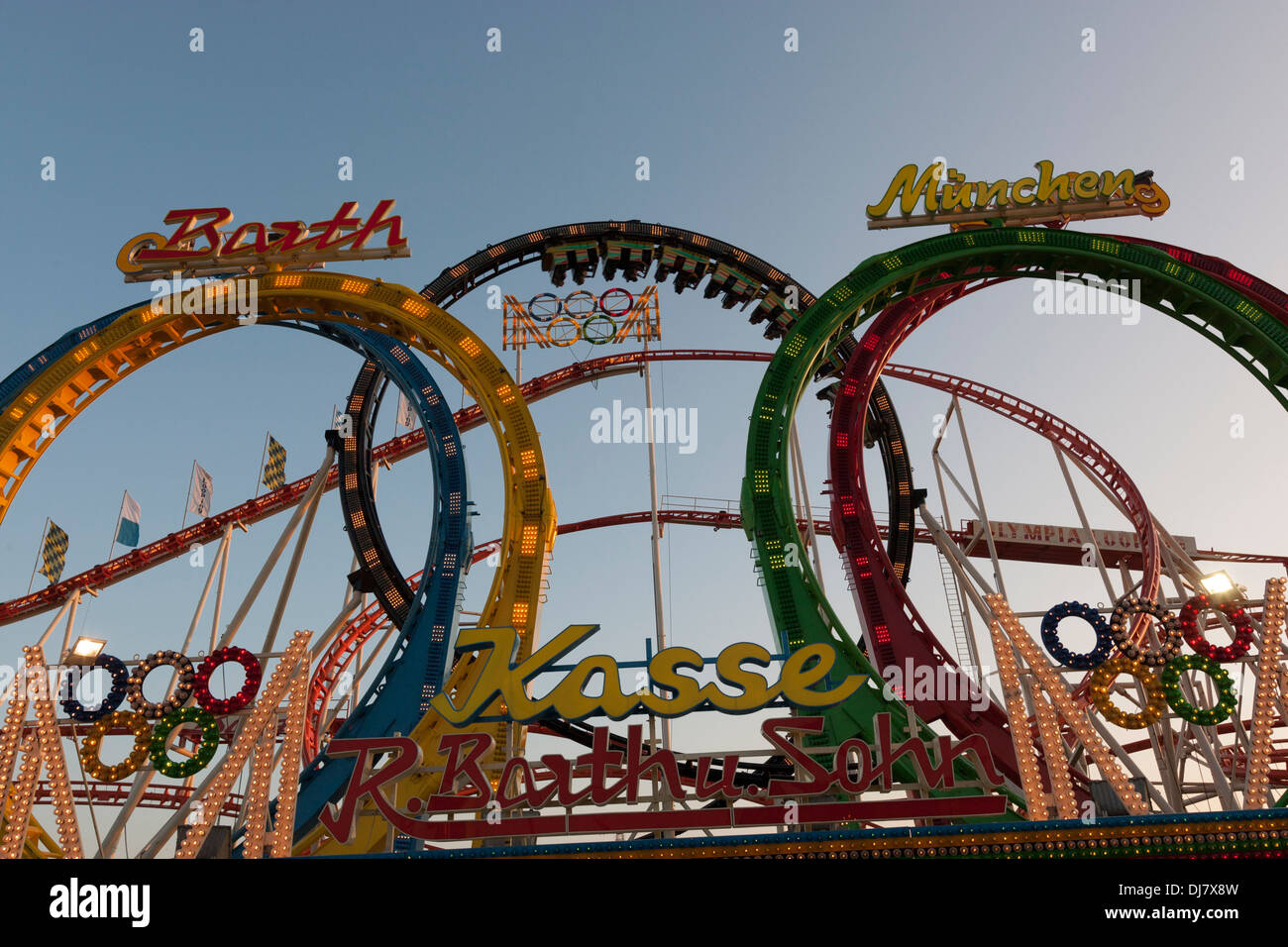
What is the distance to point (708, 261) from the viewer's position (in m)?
20.5

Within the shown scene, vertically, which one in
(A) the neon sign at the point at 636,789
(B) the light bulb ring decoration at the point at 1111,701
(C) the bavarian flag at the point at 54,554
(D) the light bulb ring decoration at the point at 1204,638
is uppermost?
(C) the bavarian flag at the point at 54,554

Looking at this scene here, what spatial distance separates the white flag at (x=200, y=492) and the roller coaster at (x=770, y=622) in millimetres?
3595

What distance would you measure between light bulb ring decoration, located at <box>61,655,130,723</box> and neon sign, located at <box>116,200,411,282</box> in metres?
7.27

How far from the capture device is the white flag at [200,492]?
2464 cm

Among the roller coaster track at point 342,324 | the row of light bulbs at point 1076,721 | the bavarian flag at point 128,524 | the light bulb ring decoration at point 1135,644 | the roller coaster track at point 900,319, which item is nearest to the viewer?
the row of light bulbs at point 1076,721

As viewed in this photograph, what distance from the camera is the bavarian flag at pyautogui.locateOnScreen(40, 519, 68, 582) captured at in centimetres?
2459

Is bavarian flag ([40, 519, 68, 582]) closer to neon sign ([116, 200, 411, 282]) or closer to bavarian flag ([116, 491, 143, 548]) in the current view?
bavarian flag ([116, 491, 143, 548])

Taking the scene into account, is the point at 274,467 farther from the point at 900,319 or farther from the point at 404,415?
the point at 900,319

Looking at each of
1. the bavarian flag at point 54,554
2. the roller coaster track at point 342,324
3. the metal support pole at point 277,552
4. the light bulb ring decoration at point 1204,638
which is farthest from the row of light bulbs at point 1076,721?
the bavarian flag at point 54,554

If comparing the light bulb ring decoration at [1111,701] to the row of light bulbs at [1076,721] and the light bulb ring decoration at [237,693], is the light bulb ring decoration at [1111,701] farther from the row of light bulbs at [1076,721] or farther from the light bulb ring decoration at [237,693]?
the light bulb ring decoration at [237,693]

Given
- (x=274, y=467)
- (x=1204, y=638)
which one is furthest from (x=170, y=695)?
(x=274, y=467)
